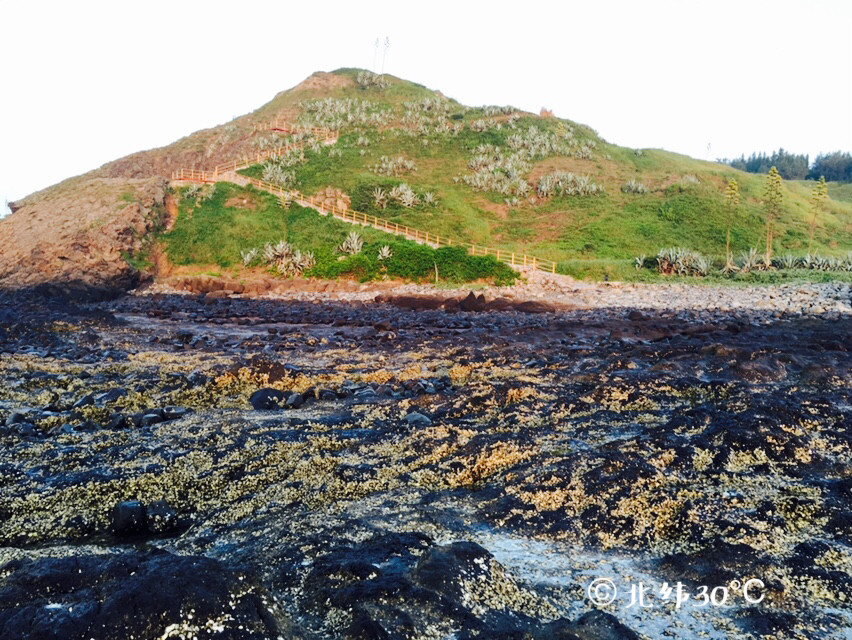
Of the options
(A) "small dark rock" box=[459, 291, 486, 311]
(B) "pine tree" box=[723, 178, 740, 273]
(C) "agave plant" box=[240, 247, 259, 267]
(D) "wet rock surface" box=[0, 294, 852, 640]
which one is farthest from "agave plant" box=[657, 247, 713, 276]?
(C) "agave plant" box=[240, 247, 259, 267]

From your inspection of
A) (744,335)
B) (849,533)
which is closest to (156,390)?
(849,533)

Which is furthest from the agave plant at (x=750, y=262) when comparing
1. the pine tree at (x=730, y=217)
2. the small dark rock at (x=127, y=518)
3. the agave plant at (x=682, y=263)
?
the small dark rock at (x=127, y=518)

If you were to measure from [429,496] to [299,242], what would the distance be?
32.3 metres

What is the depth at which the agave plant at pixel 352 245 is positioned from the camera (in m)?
33.3

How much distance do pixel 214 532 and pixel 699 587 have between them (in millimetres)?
3222

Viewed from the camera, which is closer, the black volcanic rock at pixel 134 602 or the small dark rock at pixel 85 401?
the black volcanic rock at pixel 134 602

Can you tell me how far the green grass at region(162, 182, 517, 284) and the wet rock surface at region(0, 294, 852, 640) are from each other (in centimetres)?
1988

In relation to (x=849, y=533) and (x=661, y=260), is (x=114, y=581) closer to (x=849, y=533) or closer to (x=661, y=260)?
(x=849, y=533)

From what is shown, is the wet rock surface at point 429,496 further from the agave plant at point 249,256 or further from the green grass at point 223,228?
the green grass at point 223,228

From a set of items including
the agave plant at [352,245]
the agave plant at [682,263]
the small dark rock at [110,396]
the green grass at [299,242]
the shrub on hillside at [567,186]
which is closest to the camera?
the small dark rock at [110,396]

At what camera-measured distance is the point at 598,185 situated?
4722 centimetres

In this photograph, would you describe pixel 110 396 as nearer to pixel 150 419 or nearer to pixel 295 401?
pixel 150 419

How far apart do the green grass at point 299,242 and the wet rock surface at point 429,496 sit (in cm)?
1988

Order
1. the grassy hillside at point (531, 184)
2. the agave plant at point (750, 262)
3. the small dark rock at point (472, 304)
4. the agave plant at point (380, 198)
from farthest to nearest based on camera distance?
the agave plant at point (380, 198) → the grassy hillside at point (531, 184) → the agave plant at point (750, 262) → the small dark rock at point (472, 304)
